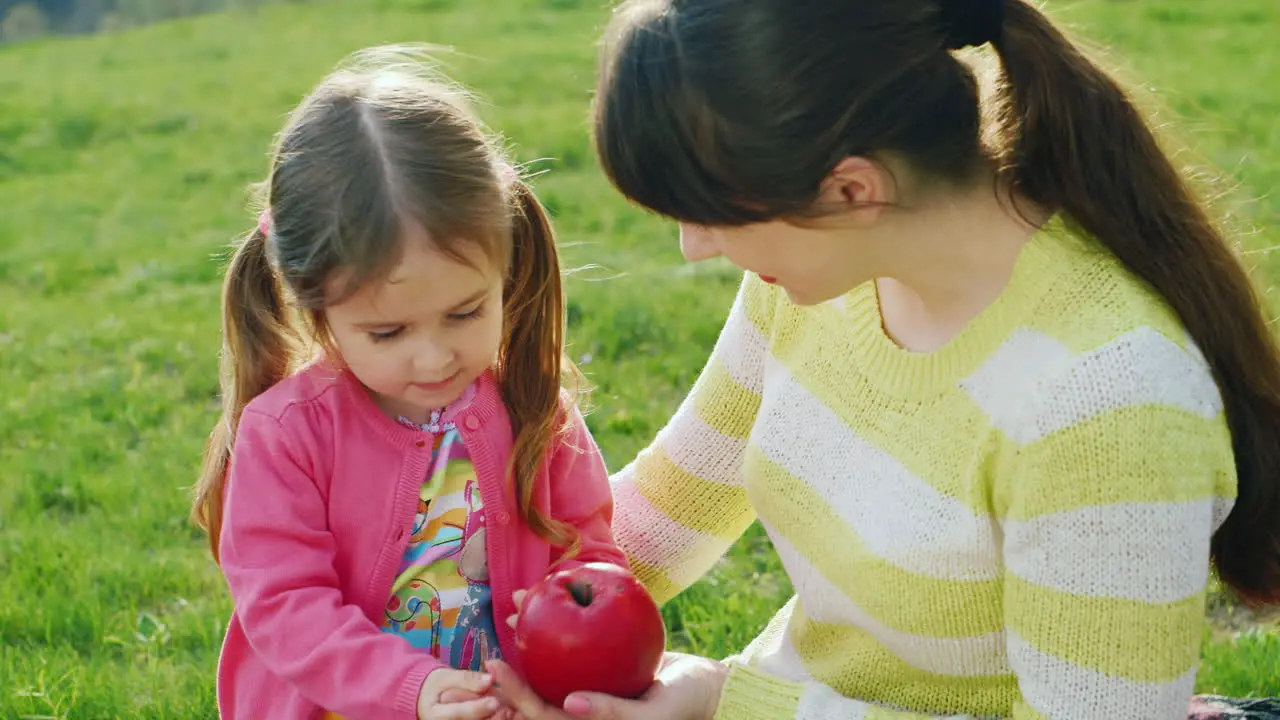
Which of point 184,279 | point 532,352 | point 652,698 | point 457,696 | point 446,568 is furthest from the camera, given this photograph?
point 184,279

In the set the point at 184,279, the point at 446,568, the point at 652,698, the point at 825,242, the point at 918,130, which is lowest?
the point at 184,279

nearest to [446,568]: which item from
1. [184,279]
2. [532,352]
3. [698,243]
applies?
[532,352]

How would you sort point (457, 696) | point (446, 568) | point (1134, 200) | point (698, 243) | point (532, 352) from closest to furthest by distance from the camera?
point (1134, 200) < point (698, 243) < point (457, 696) < point (446, 568) < point (532, 352)

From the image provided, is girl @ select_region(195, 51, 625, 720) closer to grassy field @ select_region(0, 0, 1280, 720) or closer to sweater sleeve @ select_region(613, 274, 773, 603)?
sweater sleeve @ select_region(613, 274, 773, 603)

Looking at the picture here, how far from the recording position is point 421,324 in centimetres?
238

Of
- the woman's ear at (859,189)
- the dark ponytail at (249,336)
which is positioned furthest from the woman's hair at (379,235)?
the woman's ear at (859,189)

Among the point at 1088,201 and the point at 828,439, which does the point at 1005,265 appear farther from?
the point at 828,439

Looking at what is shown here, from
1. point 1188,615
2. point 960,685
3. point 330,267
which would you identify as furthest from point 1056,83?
point 330,267

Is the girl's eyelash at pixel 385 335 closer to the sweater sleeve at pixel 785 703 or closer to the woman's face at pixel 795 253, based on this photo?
the woman's face at pixel 795 253

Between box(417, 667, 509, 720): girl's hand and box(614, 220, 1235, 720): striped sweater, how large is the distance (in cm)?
38

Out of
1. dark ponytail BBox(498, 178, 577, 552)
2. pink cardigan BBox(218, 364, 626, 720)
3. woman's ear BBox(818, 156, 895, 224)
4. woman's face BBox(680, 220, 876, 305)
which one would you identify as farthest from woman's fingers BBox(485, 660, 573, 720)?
woman's ear BBox(818, 156, 895, 224)

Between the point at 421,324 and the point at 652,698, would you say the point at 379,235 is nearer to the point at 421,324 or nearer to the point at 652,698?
the point at 421,324

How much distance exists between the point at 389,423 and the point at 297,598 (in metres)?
0.32

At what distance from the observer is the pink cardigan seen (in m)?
2.35
